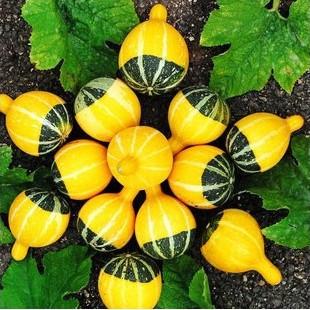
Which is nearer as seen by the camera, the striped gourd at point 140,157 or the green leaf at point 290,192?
the striped gourd at point 140,157

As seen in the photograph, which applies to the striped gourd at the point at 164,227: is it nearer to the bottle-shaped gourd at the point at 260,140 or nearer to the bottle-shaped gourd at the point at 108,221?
the bottle-shaped gourd at the point at 108,221

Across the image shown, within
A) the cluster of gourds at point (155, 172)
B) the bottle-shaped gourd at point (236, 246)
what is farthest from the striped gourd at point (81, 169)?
the bottle-shaped gourd at point (236, 246)

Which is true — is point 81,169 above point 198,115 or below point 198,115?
below

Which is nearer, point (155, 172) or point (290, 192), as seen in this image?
point (155, 172)

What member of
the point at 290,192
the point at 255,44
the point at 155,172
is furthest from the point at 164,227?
the point at 255,44

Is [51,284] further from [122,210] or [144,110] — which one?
[144,110]

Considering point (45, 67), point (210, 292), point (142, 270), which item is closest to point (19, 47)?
point (45, 67)

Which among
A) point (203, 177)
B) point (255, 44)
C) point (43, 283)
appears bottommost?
point (43, 283)

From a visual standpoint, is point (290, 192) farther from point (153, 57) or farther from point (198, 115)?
point (153, 57)
